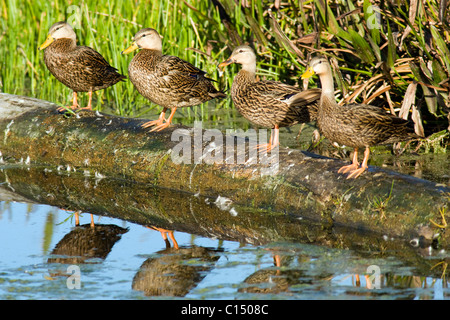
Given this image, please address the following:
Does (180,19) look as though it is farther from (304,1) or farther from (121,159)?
(121,159)

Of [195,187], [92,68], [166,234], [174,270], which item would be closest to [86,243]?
[166,234]

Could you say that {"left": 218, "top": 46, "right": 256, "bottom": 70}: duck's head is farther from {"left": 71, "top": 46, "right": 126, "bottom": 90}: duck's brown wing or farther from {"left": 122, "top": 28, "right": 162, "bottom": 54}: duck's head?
{"left": 71, "top": 46, "right": 126, "bottom": 90}: duck's brown wing

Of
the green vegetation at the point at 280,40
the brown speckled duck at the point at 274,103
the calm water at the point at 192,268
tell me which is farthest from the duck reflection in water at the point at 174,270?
the green vegetation at the point at 280,40

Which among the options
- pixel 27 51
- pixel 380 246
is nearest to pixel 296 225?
pixel 380 246

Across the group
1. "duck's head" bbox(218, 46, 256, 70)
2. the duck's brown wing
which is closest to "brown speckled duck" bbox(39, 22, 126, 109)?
the duck's brown wing

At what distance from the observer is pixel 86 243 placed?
504cm

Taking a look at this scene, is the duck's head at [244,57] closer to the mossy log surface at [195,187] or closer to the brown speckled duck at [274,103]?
the brown speckled duck at [274,103]

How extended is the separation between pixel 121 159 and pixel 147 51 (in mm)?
1181

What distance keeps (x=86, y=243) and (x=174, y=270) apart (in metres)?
1.00

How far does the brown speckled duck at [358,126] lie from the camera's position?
524 cm

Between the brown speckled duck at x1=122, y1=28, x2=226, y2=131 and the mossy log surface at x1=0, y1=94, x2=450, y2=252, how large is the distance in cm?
38

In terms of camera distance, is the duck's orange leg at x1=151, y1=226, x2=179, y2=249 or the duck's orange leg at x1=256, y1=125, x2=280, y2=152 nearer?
the duck's orange leg at x1=151, y1=226, x2=179, y2=249

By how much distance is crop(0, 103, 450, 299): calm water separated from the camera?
3961 millimetres

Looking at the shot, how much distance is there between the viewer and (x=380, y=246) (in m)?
4.70
